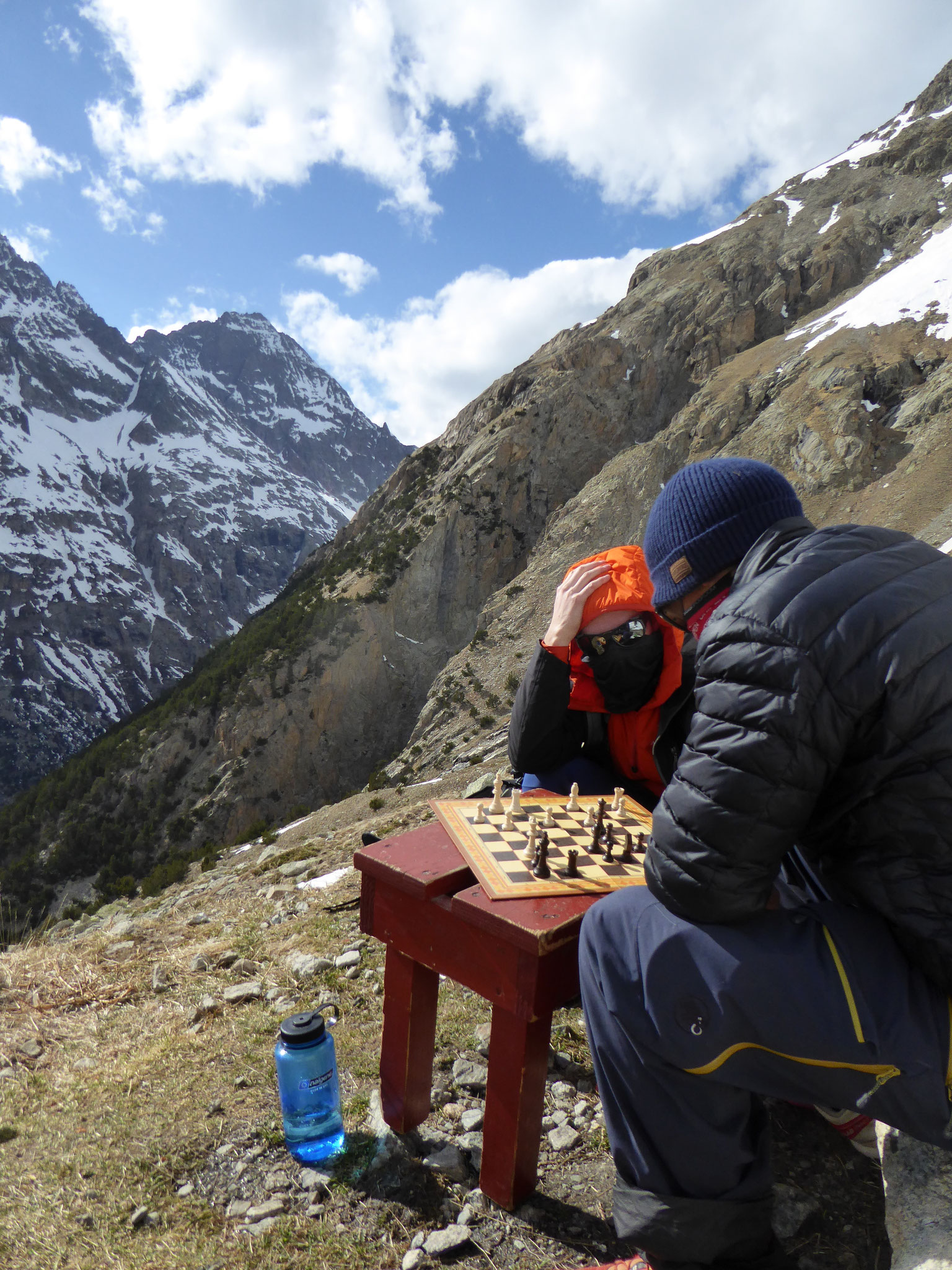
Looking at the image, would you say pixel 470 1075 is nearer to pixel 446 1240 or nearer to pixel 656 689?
pixel 446 1240

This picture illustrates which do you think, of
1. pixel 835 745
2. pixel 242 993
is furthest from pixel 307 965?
pixel 835 745

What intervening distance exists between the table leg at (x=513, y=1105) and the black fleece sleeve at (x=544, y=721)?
1.50 m

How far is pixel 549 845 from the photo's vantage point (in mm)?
2943

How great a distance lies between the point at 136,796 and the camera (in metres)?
47.2

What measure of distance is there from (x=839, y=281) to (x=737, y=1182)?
4784 cm

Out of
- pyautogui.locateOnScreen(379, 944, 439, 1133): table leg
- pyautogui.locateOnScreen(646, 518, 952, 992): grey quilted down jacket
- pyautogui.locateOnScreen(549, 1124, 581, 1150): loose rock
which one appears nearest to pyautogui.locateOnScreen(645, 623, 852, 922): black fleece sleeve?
pyautogui.locateOnScreen(646, 518, 952, 992): grey quilted down jacket

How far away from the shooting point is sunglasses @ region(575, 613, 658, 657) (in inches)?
149

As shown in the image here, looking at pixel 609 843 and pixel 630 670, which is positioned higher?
pixel 630 670

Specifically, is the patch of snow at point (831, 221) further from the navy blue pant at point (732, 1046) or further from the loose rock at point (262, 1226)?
the loose rock at point (262, 1226)

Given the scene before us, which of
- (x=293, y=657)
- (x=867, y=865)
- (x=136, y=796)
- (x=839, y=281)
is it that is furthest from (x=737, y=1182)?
(x=136, y=796)

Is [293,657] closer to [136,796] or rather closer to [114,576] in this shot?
[136,796]

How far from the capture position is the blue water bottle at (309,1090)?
119 inches

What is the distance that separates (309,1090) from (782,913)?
7.15 feet

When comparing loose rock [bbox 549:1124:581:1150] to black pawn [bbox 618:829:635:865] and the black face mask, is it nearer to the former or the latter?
black pawn [bbox 618:829:635:865]
